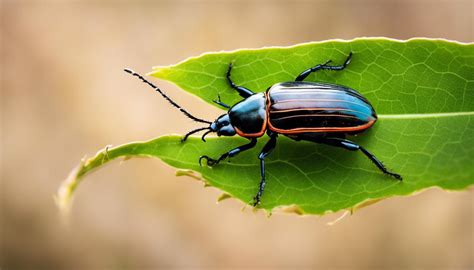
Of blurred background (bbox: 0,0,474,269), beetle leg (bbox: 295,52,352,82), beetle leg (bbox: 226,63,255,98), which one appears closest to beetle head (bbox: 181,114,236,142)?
beetle leg (bbox: 226,63,255,98)

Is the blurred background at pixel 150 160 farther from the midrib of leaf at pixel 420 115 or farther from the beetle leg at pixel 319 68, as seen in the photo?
the midrib of leaf at pixel 420 115

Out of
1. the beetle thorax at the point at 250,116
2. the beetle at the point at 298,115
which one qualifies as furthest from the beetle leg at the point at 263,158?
the beetle thorax at the point at 250,116

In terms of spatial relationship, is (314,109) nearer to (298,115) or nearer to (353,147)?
(298,115)

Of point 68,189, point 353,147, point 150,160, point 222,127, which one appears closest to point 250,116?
point 222,127

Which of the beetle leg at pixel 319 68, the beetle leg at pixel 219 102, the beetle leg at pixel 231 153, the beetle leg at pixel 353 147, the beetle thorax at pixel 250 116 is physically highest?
the beetle leg at pixel 219 102

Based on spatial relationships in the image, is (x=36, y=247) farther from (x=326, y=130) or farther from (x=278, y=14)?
(x=326, y=130)

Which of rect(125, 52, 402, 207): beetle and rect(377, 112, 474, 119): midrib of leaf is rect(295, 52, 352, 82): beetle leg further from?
rect(377, 112, 474, 119): midrib of leaf

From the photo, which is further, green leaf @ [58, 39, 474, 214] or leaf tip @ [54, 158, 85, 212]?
green leaf @ [58, 39, 474, 214]
